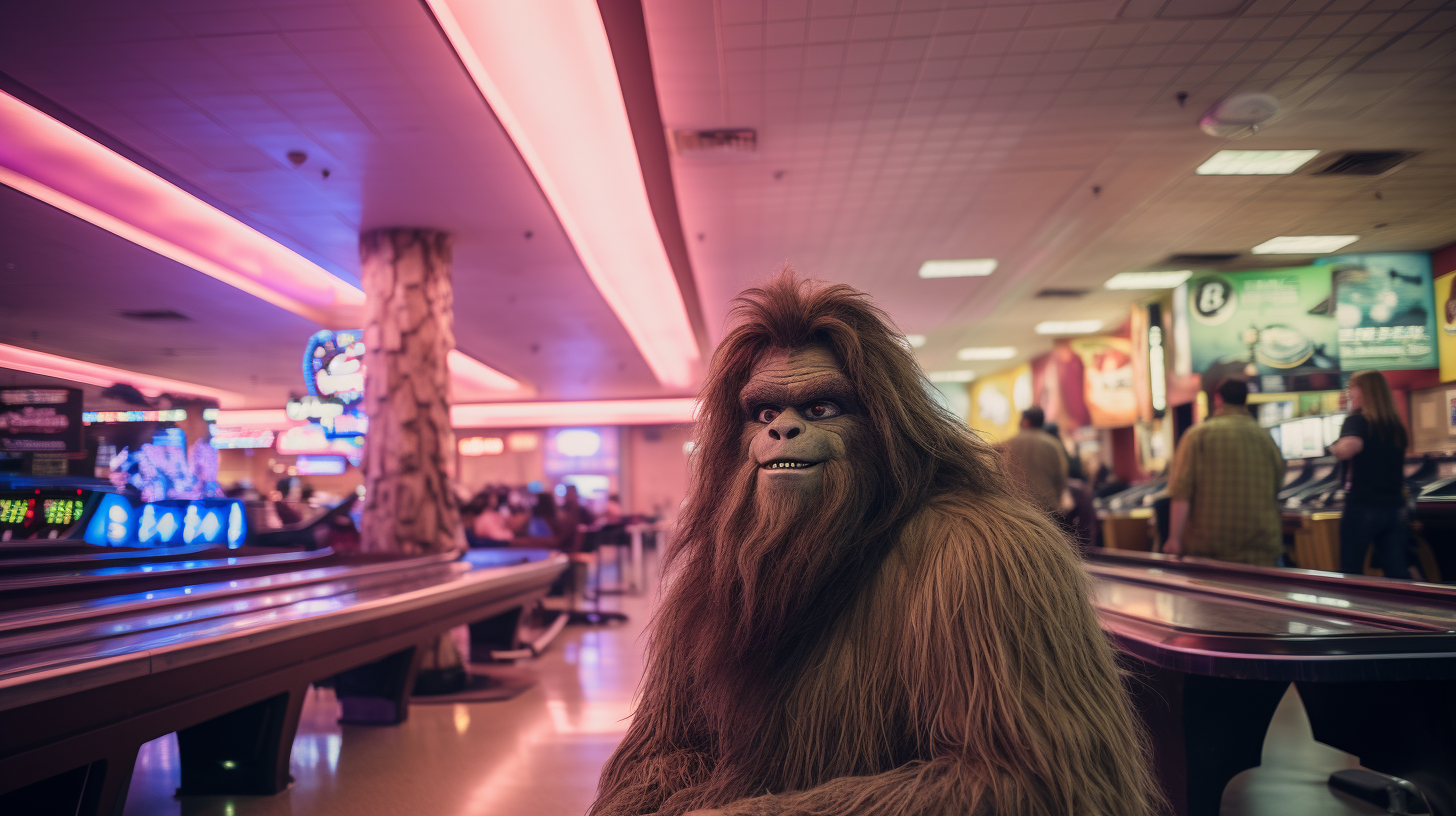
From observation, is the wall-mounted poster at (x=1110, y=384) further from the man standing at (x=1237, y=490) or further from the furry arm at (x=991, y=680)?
the furry arm at (x=991, y=680)

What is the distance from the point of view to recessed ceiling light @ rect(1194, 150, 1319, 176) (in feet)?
20.2

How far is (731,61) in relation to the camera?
15.6 ft

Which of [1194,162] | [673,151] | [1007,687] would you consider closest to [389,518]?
[673,151]

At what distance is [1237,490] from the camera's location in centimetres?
413

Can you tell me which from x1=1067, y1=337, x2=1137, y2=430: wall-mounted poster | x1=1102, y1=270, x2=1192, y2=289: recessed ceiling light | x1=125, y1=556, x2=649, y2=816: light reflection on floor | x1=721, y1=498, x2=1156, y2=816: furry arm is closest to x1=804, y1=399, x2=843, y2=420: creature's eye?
x1=721, y1=498, x2=1156, y2=816: furry arm

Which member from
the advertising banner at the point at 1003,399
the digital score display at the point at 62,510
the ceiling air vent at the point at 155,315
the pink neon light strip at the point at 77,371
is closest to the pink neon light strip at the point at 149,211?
the ceiling air vent at the point at 155,315

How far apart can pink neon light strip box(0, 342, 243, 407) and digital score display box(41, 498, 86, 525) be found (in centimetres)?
33

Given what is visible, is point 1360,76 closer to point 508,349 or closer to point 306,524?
point 306,524

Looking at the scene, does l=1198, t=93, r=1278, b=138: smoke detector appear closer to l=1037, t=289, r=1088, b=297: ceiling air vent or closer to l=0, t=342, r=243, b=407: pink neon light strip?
l=1037, t=289, r=1088, b=297: ceiling air vent

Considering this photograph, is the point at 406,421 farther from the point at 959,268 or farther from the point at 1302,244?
the point at 1302,244

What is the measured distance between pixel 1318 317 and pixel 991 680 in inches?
314

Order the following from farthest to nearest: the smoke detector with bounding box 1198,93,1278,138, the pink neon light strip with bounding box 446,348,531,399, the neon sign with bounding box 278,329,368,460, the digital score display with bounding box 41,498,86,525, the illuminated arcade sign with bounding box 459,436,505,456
Result: the illuminated arcade sign with bounding box 459,436,505,456, the pink neon light strip with bounding box 446,348,531,399, the smoke detector with bounding box 1198,93,1278,138, the neon sign with bounding box 278,329,368,460, the digital score display with bounding box 41,498,86,525

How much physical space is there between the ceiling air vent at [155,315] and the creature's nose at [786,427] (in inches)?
101

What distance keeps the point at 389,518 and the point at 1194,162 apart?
20.8 feet
